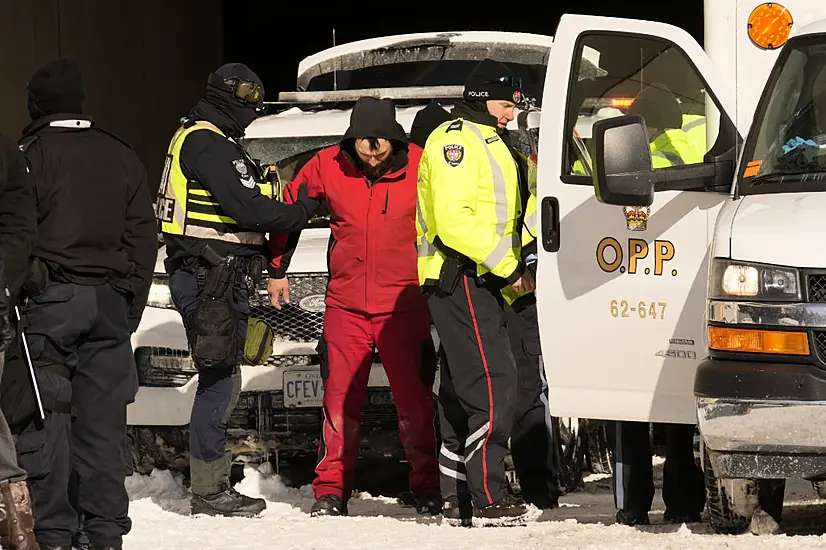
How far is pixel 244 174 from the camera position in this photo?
25.1 feet

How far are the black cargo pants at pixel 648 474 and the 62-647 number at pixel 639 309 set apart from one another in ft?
2.16

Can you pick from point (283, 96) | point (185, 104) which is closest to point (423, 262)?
point (283, 96)

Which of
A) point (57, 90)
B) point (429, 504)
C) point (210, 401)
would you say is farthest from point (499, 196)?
point (57, 90)

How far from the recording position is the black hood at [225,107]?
783 cm

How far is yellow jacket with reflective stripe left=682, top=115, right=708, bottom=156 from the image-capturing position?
686 centimetres

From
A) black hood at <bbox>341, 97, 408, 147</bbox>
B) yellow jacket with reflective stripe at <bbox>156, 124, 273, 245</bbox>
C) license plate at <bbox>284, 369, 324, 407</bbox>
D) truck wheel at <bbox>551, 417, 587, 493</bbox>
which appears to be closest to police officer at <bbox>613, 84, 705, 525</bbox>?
truck wheel at <bbox>551, 417, 587, 493</bbox>

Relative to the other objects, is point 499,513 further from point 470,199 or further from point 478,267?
point 470,199

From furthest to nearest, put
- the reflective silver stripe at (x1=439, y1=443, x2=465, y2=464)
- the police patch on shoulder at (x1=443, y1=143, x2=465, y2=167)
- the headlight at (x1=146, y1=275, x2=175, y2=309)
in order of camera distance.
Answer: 1. the headlight at (x1=146, y1=275, x2=175, y2=309)
2. the reflective silver stripe at (x1=439, y1=443, x2=465, y2=464)
3. the police patch on shoulder at (x1=443, y1=143, x2=465, y2=167)

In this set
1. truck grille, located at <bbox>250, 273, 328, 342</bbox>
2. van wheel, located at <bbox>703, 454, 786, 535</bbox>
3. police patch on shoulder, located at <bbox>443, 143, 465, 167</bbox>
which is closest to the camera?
van wheel, located at <bbox>703, 454, 786, 535</bbox>

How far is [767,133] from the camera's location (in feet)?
20.2

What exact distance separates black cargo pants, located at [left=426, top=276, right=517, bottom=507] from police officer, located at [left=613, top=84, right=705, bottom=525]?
48 cm

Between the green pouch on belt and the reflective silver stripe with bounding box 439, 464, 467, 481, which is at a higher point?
the green pouch on belt

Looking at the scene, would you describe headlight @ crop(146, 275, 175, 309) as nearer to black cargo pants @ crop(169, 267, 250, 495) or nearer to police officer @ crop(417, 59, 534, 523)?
black cargo pants @ crop(169, 267, 250, 495)

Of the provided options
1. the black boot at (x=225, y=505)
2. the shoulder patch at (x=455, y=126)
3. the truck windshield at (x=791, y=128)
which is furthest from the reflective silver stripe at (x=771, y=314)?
the black boot at (x=225, y=505)
